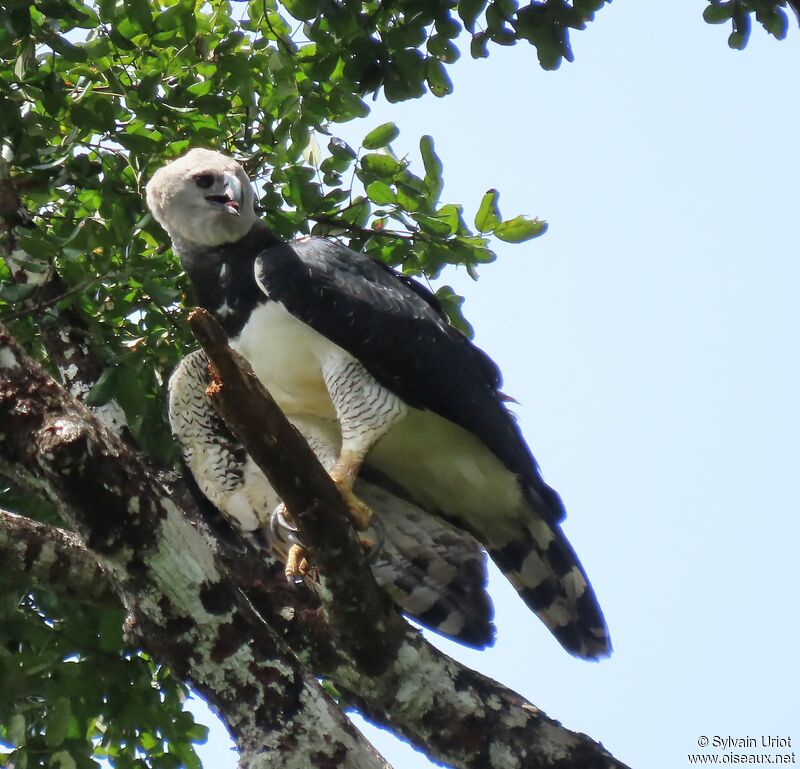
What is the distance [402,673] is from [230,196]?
7.18ft

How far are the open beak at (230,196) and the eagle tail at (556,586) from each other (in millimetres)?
1783

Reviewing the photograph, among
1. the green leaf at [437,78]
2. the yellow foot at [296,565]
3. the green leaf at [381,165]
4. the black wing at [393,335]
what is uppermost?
the green leaf at [437,78]

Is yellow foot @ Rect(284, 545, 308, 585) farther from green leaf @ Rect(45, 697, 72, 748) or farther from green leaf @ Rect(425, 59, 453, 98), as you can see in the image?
green leaf @ Rect(425, 59, 453, 98)

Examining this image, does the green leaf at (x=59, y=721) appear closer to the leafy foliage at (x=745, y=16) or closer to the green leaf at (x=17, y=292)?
the green leaf at (x=17, y=292)

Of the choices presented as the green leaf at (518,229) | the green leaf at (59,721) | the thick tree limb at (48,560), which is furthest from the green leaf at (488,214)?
the green leaf at (59,721)

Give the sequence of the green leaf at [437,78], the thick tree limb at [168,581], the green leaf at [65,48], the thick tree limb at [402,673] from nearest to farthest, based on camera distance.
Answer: the thick tree limb at [168,581], the thick tree limb at [402,673], the green leaf at [65,48], the green leaf at [437,78]

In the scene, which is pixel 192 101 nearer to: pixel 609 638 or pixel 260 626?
pixel 260 626

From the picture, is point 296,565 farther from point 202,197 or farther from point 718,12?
point 718,12

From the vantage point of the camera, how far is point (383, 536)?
4.78 metres

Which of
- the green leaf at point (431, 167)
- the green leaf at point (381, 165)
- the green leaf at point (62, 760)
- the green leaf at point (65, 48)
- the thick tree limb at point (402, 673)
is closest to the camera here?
the thick tree limb at point (402, 673)

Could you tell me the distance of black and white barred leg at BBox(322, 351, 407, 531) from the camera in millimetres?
4449

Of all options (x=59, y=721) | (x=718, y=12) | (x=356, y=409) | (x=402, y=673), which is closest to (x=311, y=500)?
(x=402, y=673)

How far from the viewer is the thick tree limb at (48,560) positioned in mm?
3596

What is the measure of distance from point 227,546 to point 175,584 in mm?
1437
